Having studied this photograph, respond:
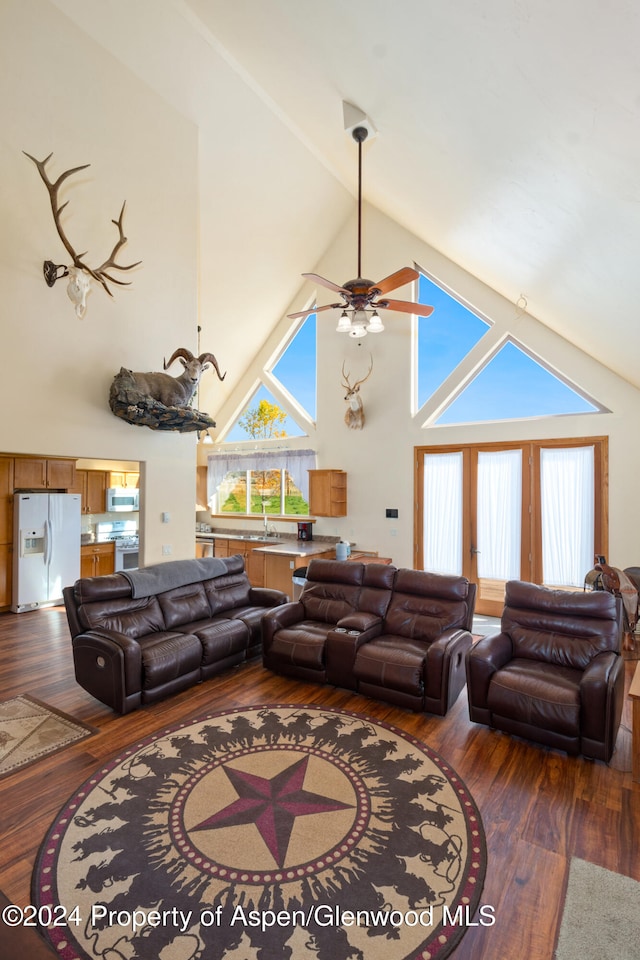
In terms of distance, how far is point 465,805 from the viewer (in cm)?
249

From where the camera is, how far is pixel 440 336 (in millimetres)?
6625

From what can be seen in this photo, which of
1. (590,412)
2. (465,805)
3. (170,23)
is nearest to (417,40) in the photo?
(170,23)

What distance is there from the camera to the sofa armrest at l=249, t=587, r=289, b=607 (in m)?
5.02

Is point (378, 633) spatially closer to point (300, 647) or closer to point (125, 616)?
point (300, 647)

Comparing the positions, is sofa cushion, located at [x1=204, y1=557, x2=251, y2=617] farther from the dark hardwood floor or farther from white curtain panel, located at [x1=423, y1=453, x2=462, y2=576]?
white curtain panel, located at [x1=423, y1=453, x2=462, y2=576]

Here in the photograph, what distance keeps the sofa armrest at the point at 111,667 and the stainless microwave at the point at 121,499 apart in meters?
4.47

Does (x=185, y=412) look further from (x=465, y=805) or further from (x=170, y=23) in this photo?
(x=465, y=805)

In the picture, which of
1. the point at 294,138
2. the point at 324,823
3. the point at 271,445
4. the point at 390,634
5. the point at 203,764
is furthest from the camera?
the point at 271,445

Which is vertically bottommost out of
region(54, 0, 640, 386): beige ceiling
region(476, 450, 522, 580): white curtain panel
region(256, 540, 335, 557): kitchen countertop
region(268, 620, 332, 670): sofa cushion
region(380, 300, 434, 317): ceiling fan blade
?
region(268, 620, 332, 670): sofa cushion

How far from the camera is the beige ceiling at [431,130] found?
2.25 meters

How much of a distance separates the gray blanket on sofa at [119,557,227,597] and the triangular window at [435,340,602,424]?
376cm

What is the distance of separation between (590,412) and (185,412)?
4661mm

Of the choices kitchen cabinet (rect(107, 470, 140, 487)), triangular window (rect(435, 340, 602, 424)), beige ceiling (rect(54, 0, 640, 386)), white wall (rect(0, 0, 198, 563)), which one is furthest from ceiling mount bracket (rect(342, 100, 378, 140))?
kitchen cabinet (rect(107, 470, 140, 487))

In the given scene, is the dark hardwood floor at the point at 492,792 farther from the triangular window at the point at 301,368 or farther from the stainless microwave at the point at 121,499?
the triangular window at the point at 301,368
